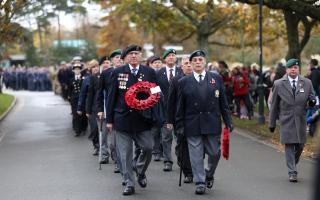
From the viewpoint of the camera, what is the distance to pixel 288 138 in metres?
9.55

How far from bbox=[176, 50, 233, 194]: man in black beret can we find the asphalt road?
17.4 inches

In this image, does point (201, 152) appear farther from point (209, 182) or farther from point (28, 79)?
point (28, 79)

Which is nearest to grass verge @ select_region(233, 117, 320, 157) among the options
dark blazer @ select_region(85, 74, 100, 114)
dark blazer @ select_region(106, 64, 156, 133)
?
dark blazer @ select_region(85, 74, 100, 114)

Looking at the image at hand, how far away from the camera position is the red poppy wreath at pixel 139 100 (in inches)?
335

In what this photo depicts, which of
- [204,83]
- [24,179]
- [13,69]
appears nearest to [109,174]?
[24,179]

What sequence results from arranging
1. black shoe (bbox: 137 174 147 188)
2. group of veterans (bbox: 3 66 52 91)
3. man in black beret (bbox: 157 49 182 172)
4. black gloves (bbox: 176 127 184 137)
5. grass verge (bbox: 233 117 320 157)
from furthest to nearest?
group of veterans (bbox: 3 66 52 91) → grass verge (bbox: 233 117 320 157) → man in black beret (bbox: 157 49 182 172) → black shoe (bbox: 137 174 147 188) → black gloves (bbox: 176 127 184 137)

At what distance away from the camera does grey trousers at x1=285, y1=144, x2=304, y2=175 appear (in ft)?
31.3

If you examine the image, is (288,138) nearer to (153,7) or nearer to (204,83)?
(204,83)

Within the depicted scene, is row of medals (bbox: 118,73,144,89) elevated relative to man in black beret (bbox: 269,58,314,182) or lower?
elevated

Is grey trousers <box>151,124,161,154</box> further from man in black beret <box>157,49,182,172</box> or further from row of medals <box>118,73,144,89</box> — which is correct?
row of medals <box>118,73,144,89</box>

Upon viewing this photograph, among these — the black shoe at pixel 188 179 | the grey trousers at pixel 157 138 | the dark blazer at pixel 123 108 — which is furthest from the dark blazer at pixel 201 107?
the grey trousers at pixel 157 138

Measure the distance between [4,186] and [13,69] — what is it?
42.7m

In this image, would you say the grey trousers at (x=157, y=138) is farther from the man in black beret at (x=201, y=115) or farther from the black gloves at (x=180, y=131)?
the man in black beret at (x=201, y=115)

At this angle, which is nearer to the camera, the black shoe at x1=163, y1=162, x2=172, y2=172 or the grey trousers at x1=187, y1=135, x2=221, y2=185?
the grey trousers at x1=187, y1=135, x2=221, y2=185
